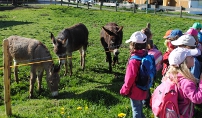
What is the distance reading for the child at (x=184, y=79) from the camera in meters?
3.52

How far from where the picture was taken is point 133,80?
4.77 meters

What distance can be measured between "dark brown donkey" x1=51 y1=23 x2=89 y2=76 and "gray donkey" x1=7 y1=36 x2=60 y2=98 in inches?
26.1

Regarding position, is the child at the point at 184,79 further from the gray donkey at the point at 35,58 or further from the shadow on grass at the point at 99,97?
the gray donkey at the point at 35,58

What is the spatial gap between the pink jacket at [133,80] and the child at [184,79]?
965 millimetres

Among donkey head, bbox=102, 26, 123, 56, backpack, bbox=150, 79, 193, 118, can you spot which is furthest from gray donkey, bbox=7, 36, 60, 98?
backpack, bbox=150, 79, 193, 118

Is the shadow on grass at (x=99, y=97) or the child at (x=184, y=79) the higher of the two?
the child at (x=184, y=79)

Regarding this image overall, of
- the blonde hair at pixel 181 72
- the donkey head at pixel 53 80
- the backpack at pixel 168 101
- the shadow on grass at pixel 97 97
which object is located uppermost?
the blonde hair at pixel 181 72

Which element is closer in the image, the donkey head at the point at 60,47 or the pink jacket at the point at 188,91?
the pink jacket at the point at 188,91

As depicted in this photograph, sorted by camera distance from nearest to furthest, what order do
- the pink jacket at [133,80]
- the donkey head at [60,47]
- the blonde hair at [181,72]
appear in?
the blonde hair at [181,72]
the pink jacket at [133,80]
the donkey head at [60,47]

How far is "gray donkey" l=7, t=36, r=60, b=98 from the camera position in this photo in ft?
25.9

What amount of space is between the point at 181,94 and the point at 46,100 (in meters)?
4.55

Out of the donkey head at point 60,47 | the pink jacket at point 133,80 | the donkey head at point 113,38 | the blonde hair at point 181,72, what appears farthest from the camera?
the donkey head at point 113,38

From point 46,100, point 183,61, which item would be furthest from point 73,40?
point 183,61

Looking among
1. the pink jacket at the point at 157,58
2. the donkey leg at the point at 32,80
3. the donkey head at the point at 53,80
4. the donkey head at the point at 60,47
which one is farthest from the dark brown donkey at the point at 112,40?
the pink jacket at the point at 157,58
